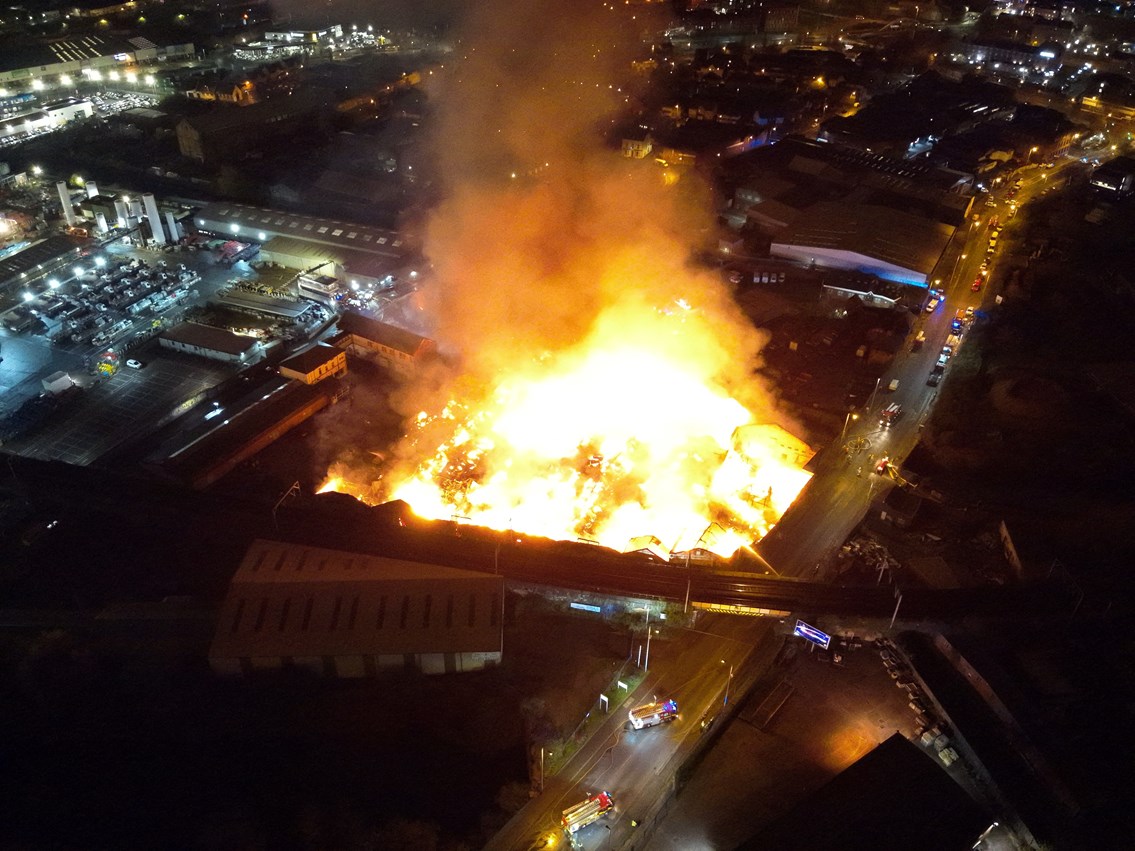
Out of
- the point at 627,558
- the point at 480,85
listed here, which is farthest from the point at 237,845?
the point at 480,85

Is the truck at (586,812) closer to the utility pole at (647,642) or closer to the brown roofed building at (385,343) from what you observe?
the utility pole at (647,642)

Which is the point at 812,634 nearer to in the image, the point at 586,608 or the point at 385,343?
the point at 586,608

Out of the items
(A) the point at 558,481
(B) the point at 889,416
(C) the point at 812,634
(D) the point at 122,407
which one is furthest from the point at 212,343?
(B) the point at 889,416

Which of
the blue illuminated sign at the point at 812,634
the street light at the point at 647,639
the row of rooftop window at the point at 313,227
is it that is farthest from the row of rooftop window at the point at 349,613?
the row of rooftop window at the point at 313,227

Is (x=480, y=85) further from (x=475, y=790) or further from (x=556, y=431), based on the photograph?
(x=475, y=790)

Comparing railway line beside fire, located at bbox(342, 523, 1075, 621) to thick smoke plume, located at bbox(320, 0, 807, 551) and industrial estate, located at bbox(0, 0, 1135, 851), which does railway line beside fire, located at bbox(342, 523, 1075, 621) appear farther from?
thick smoke plume, located at bbox(320, 0, 807, 551)

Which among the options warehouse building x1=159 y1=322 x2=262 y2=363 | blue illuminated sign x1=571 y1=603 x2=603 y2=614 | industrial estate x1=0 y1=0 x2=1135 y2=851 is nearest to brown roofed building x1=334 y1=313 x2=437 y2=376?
industrial estate x1=0 y1=0 x2=1135 y2=851
